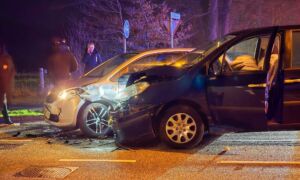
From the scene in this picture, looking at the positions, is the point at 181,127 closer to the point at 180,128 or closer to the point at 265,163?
the point at 180,128

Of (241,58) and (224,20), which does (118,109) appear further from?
(224,20)

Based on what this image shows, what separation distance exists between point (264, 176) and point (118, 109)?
2696mm

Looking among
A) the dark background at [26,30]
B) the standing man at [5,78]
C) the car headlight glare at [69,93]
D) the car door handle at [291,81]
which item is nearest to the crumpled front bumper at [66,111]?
the car headlight glare at [69,93]

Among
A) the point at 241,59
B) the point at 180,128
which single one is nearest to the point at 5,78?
the point at 180,128

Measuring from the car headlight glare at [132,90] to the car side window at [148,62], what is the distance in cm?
99

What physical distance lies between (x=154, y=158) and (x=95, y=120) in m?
2.03

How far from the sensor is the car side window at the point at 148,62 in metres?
9.27

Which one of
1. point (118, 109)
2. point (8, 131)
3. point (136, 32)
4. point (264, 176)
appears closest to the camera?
point (264, 176)

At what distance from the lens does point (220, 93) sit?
24.7ft

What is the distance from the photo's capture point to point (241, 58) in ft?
25.4

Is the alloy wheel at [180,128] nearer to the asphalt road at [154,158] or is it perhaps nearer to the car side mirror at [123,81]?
the asphalt road at [154,158]

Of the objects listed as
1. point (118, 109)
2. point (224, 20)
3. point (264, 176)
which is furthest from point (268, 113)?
point (224, 20)

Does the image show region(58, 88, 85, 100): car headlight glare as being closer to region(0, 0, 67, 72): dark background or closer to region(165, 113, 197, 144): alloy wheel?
region(165, 113, 197, 144): alloy wheel

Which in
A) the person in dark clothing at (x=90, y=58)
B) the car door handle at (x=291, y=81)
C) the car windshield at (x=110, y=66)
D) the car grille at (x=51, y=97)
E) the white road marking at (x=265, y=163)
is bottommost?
the white road marking at (x=265, y=163)
